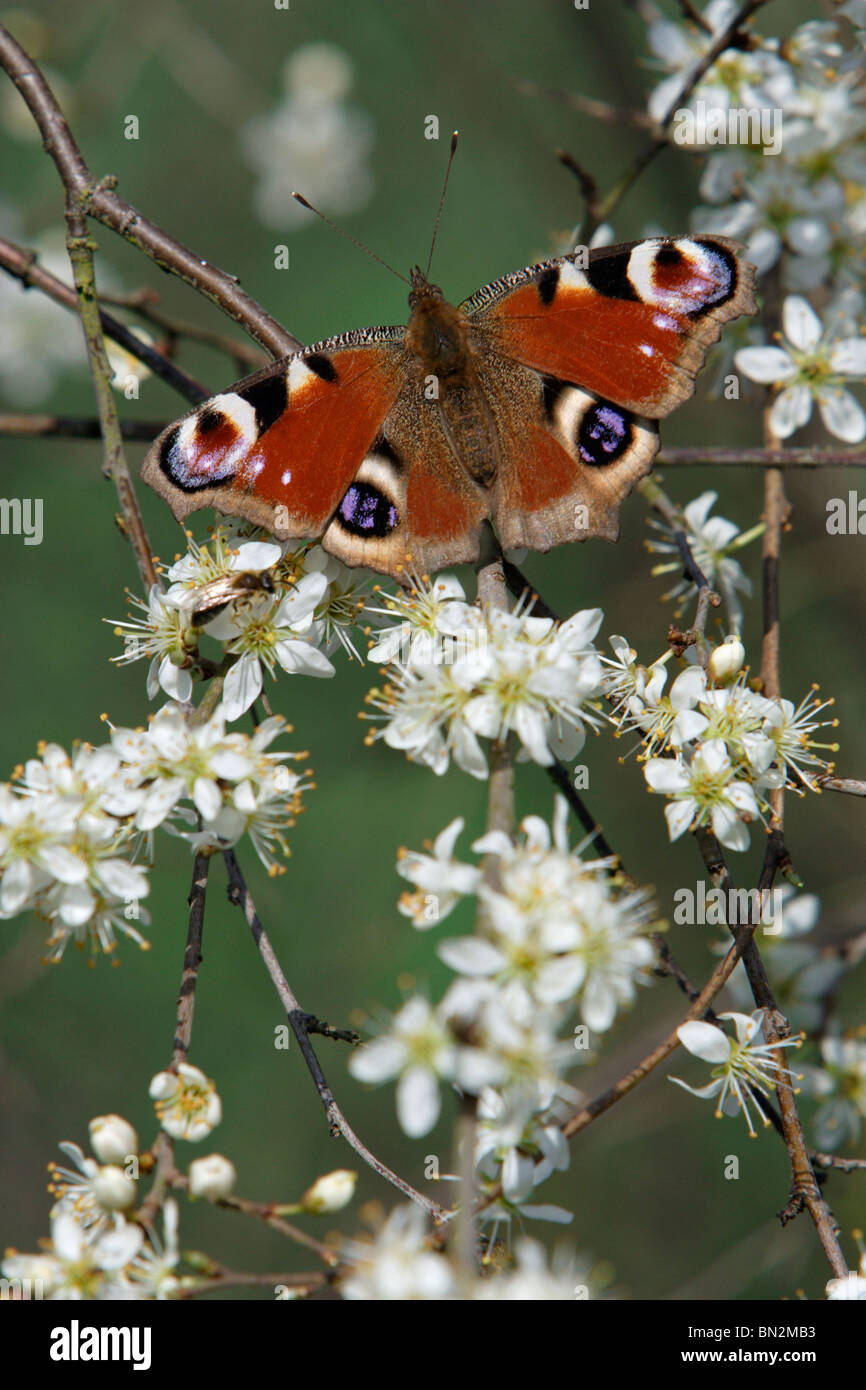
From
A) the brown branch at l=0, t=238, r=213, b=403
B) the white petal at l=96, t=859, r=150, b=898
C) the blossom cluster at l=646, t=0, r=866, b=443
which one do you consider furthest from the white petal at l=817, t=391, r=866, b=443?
the white petal at l=96, t=859, r=150, b=898

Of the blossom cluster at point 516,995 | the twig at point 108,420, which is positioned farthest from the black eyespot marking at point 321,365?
the blossom cluster at point 516,995

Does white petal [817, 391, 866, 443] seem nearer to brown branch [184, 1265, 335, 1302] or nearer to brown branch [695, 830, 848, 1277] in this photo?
brown branch [695, 830, 848, 1277]

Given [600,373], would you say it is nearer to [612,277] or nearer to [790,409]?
[612,277]

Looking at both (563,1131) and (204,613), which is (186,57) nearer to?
(204,613)

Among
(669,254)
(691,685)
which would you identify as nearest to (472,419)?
(669,254)
